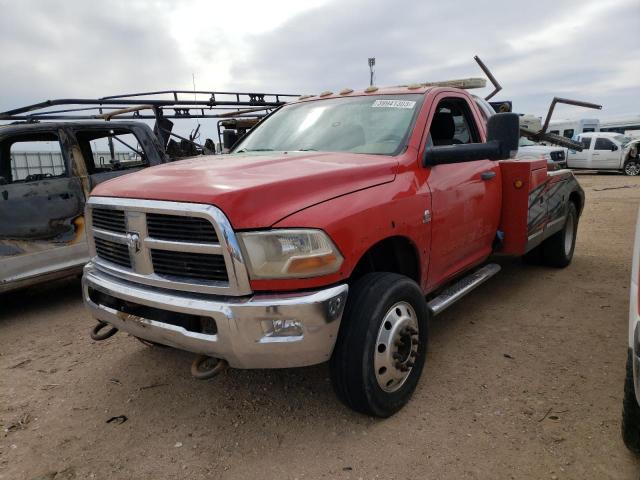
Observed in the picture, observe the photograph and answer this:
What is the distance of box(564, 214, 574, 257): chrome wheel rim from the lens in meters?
5.37

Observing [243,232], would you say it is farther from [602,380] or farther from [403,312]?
[602,380]

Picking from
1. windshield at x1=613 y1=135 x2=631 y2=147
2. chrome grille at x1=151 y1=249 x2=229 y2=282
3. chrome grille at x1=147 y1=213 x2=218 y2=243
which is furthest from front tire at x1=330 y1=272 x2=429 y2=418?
windshield at x1=613 y1=135 x2=631 y2=147

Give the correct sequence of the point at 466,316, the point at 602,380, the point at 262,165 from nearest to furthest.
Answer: the point at 262,165 → the point at 602,380 → the point at 466,316

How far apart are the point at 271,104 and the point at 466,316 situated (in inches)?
365

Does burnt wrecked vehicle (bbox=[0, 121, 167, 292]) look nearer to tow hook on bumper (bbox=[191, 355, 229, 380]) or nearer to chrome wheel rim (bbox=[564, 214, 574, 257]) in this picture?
tow hook on bumper (bbox=[191, 355, 229, 380])

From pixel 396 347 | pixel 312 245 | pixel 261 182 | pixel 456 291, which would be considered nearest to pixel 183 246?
pixel 261 182

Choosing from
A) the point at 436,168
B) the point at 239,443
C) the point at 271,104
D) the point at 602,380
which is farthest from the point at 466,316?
the point at 271,104

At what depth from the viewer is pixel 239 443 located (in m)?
2.55

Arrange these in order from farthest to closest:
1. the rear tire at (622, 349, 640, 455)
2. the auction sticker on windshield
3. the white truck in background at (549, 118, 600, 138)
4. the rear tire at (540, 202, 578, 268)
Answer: the white truck in background at (549, 118, 600, 138) < the rear tire at (540, 202, 578, 268) < the auction sticker on windshield < the rear tire at (622, 349, 640, 455)

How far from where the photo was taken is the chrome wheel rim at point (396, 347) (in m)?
2.58

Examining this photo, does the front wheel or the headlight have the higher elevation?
the headlight

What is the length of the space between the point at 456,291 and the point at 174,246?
210 centimetres

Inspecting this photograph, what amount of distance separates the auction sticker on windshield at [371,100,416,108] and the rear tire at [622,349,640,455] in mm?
2070

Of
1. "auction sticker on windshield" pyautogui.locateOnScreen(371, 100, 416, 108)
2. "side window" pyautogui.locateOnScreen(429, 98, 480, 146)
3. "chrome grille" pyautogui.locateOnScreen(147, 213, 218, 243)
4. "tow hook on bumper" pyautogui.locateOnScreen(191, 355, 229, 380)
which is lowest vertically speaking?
"tow hook on bumper" pyautogui.locateOnScreen(191, 355, 229, 380)
